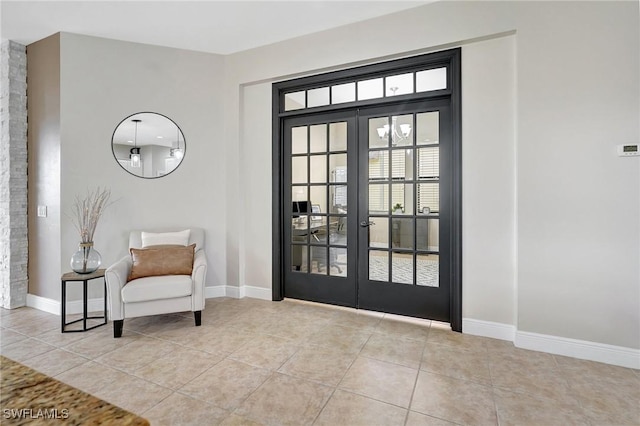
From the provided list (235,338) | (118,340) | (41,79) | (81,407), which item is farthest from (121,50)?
(81,407)

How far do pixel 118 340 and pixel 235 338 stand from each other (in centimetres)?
99

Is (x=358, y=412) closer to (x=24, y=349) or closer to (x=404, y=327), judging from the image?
(x=404, y=327)

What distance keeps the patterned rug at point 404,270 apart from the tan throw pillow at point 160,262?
189 cm

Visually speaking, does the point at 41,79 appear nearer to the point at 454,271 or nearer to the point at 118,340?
the point at 118,340

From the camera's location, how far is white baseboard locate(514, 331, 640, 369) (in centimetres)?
231

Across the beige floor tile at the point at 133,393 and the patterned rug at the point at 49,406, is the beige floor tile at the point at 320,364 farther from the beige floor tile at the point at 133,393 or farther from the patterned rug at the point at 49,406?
the patterned rug at the point at 49,406

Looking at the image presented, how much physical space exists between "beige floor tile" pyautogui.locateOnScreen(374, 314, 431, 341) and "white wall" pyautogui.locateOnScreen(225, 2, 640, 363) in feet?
1.52

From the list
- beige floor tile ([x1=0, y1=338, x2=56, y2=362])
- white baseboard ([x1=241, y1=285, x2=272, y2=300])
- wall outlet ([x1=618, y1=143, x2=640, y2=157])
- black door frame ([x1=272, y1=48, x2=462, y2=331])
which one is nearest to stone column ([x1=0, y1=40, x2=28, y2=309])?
beige floor tile ([x1=0, y1=338, x2=56, y2=362])

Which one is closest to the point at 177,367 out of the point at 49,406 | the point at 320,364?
the point at 320,364

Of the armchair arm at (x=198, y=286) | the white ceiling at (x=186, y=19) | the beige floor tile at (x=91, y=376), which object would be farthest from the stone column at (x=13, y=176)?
the armchair arm at (x=198, y=286)

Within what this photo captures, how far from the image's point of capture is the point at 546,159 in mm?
2531

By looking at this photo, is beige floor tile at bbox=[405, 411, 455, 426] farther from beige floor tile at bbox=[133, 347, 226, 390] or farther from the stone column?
the stone column

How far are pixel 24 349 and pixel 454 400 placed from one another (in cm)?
326

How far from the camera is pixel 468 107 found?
284cm
